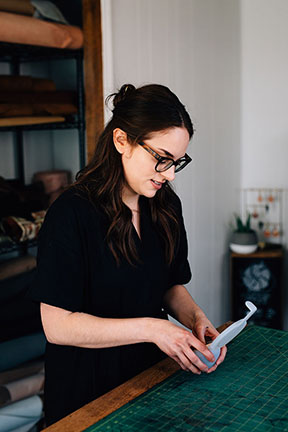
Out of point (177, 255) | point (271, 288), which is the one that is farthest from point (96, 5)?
point (271, 288)

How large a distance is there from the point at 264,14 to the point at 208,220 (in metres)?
1.50

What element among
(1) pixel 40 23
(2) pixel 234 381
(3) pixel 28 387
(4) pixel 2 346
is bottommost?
(3) pixel 28 387

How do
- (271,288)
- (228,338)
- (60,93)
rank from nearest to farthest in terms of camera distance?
(228,338) → (60,93) → (271,288)

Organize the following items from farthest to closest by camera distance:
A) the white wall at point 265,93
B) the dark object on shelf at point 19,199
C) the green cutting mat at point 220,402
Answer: the white wall at point 265,93 → the dark object on shelf at point 19,199 → the green cutting mat at point 220,402

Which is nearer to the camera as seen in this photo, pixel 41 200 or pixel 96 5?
pixel 96 5

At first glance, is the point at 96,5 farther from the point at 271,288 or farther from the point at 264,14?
the point at 271,288

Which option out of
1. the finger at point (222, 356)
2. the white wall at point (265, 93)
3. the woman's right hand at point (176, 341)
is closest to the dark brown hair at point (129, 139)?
the woman's right hand at point (176, 341)

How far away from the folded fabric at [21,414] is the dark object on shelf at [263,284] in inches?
65.7

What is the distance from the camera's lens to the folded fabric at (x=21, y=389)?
2.69 metres

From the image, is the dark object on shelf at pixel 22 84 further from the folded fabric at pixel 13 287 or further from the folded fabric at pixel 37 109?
the folded fabric at pixel 13 287

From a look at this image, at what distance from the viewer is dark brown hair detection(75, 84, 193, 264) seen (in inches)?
66.4

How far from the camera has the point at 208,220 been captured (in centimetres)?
387

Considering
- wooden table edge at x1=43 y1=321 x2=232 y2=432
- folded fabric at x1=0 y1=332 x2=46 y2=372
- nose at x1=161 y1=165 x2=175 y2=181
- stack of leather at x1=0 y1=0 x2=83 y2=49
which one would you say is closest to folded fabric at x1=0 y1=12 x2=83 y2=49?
stack of leather at x1=0 y1=0 x2=83 y2=49

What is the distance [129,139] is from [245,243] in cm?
233
